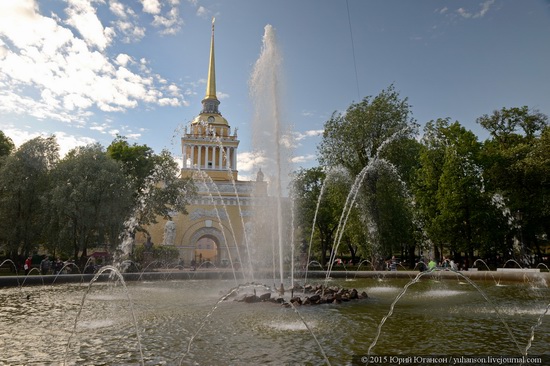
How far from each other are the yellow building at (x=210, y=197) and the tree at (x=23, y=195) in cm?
1889

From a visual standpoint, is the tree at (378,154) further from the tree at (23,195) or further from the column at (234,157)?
the column at (234,157)

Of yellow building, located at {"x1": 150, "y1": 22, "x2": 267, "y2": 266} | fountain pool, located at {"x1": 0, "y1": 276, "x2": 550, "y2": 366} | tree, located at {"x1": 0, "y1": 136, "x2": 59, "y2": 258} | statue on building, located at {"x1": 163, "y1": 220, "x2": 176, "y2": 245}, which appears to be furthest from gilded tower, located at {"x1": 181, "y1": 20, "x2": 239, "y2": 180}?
fountain pool, located at {"x1": 0, "y1": 276, "x2": 550, "y2": 366}

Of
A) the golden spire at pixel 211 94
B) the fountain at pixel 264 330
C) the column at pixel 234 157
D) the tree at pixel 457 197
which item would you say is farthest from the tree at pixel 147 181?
the golden spire at pixel 211 94

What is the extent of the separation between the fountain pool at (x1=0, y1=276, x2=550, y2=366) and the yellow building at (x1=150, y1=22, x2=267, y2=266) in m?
30.7

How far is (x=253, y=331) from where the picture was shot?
321 inches

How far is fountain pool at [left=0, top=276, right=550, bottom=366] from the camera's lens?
642 cm

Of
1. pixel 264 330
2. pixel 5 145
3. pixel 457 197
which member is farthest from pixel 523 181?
pixel 5 145

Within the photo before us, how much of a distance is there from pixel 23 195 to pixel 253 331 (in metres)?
22.0

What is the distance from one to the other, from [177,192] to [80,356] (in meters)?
28.1

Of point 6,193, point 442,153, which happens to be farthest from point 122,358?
point 442,153

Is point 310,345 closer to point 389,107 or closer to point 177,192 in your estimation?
point 389,107

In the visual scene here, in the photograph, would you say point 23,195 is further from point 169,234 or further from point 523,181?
point 523,181

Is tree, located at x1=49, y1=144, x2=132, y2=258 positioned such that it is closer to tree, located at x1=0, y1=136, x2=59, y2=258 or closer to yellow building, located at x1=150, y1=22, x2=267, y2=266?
tree, located at x1=0, y1=136, x2=59, y2=258

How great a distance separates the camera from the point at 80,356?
6.34 meters
